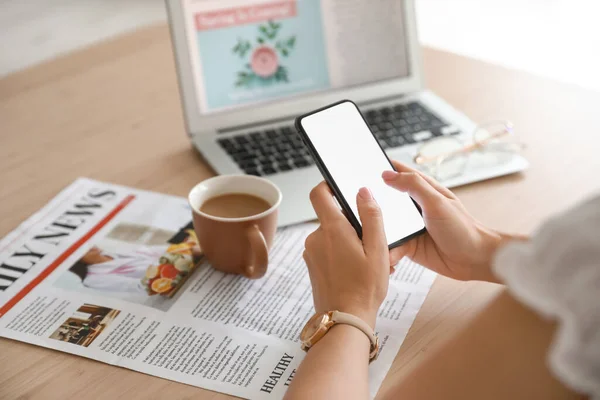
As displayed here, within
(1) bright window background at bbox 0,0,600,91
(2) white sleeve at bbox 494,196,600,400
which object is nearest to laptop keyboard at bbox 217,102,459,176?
(2) white sleeve at bbox 494,196,600,400

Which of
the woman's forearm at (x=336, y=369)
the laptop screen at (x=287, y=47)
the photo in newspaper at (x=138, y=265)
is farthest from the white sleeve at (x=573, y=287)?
the laptop screen at (x=287, y=47)

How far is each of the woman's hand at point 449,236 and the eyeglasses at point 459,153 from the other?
0.21 meters

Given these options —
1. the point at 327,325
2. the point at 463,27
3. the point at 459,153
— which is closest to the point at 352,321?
the point at 327,325

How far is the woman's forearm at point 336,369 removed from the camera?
596 mm

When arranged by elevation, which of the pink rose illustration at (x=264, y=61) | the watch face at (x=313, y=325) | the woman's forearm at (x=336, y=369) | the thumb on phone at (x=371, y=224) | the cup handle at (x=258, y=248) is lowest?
the woman's forearm at (x=336, y=369)

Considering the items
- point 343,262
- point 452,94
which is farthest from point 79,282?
point 452,94

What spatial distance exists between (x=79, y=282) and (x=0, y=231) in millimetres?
173

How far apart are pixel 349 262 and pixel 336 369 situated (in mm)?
120

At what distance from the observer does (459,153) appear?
1015 millimetres

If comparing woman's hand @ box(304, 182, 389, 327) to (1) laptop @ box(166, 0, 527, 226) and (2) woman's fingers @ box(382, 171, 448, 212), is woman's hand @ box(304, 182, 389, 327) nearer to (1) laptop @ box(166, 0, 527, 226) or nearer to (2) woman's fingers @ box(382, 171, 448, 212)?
(2) woman's fingers @ box(382, 171, 448, 212)

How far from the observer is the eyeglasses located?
3.29ft

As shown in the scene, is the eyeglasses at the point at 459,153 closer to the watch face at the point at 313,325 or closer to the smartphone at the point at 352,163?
the smartphone at the point at 352,163

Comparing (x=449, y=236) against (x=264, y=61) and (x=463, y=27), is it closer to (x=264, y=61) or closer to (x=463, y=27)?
(x=264, y=61)

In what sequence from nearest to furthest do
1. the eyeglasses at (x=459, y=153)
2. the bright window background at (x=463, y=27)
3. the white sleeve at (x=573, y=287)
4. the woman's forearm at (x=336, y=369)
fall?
the white sleeve at (x=573, y=287) → the woman's forearm at (x=336, y=369) → the eyeglasses at (x=459, y=153) → the bright window background at (x=463, y=27)
